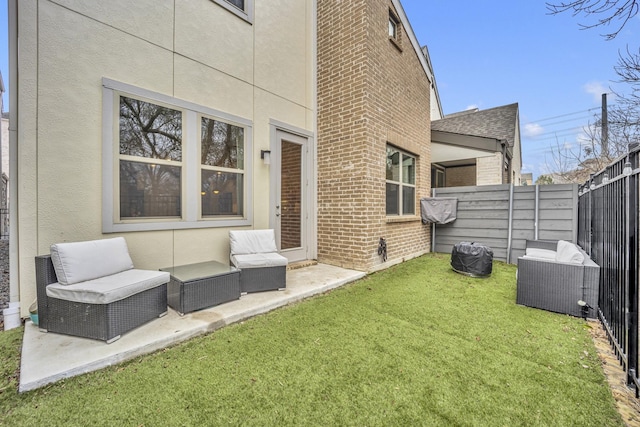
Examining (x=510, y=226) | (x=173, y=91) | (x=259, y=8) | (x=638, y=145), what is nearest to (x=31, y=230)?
(x=173, y=91)

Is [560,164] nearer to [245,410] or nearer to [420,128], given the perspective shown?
[420,128]

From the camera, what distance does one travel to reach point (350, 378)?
222 centimetres

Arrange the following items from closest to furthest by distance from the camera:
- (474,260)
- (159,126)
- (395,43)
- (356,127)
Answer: (159,126)
(474,260)
(356,127)
(395,43)

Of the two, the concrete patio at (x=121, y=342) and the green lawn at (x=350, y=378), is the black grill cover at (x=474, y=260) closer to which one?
the green lawn at (x=350, y=378)

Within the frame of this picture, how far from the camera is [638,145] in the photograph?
208 centimetres

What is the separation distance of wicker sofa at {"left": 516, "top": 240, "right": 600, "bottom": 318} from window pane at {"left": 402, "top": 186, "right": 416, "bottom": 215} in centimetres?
330

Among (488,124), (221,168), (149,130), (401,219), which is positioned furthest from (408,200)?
(488,124)

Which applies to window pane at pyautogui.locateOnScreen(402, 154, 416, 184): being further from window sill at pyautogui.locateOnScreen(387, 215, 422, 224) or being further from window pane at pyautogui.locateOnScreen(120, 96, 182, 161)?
window pane at pyautogui.locateOnScreen(120, 96, 182, 161)

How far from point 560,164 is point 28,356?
19.2 meters

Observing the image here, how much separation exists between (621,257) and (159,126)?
5.40m

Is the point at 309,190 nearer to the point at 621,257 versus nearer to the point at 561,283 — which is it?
the point at 561,283

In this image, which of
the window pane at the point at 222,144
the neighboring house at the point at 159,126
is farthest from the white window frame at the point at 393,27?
the window pane at the point at 222,144

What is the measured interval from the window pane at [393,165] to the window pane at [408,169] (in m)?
0.35

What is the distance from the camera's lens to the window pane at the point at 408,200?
693 centimetres
